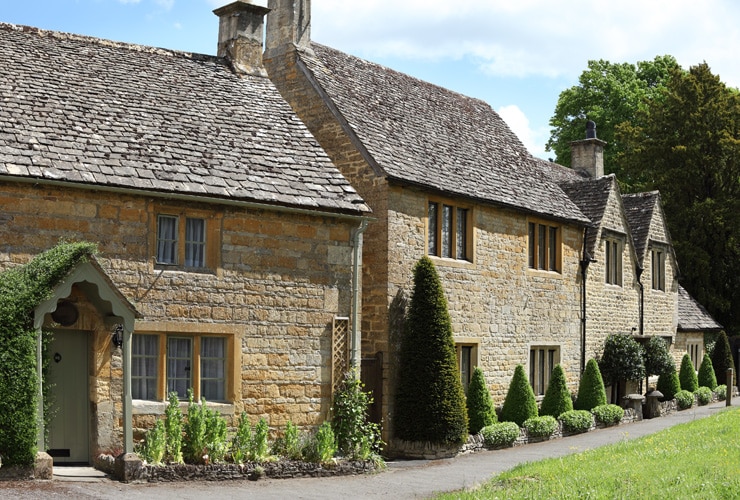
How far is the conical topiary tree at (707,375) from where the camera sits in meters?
35.9

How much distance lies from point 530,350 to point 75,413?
13415 millimetres

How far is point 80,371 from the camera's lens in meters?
16.0

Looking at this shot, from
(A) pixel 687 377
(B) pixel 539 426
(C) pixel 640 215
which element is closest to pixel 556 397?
(B) pixel 539 426

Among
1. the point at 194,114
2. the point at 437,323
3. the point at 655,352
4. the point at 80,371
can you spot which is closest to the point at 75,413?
the point at 80,371

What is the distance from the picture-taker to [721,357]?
38.7m

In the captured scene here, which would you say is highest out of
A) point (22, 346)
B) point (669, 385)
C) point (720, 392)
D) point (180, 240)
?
point (180, 240)

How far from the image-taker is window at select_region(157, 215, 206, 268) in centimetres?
1697

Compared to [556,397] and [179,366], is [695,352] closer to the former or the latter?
[556,397]

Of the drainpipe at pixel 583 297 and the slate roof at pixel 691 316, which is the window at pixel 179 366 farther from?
the slate roof at pixel 691 316

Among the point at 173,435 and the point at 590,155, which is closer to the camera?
the point at 173,435

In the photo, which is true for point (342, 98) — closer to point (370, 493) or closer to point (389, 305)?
point (389, 305)

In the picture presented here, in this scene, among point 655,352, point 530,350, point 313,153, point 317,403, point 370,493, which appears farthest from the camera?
point 655,352

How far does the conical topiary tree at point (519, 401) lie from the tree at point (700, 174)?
62.2 ft

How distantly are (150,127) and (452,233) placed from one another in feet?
26.1
